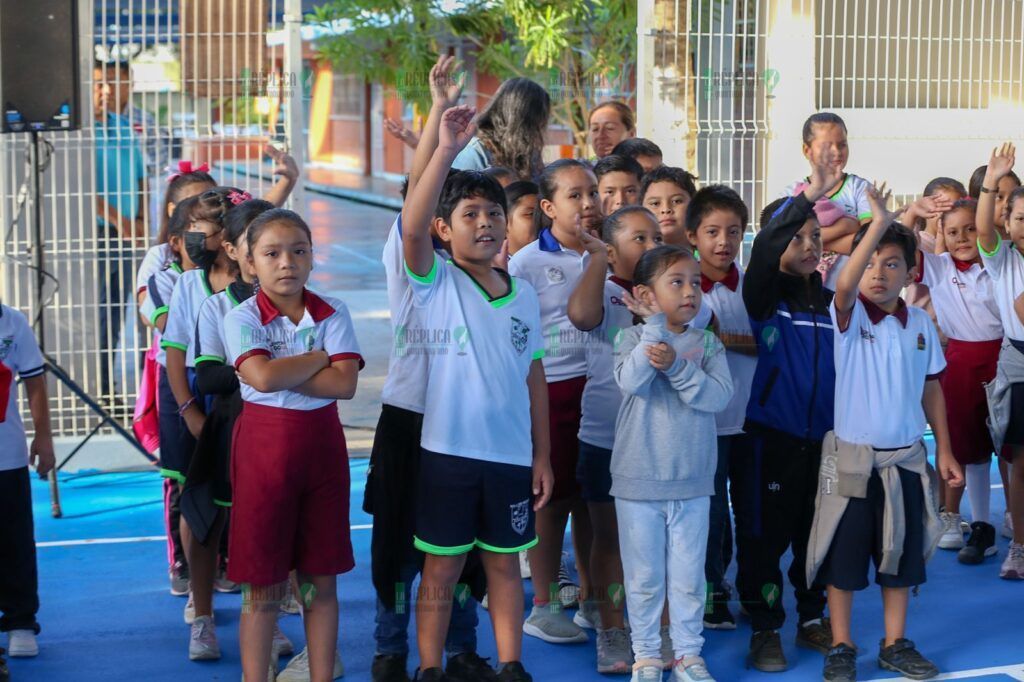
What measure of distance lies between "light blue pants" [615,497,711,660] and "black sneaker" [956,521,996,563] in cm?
172

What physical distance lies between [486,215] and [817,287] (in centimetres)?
109

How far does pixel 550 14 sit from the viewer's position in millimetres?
11523

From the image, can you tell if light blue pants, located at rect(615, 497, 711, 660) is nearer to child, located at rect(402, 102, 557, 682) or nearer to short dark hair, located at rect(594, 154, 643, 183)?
child, located at rect(402, 102, 557, 682)

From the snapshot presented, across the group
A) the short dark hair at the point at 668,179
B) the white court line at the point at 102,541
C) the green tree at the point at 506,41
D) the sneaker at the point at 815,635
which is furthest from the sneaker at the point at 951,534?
the green tree at the point at 506,41

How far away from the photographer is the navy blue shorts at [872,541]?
12.5ft

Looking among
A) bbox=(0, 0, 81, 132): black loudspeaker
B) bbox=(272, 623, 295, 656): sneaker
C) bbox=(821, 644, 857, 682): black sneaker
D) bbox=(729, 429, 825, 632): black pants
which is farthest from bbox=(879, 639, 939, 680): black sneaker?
bbox=(0, 0, 81, 132): black loudspeaker

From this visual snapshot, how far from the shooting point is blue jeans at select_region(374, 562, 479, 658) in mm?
3768

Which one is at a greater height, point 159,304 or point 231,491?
point 159,304

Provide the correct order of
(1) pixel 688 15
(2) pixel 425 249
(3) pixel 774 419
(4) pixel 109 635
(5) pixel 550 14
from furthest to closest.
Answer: (5) pixel 550 14 → (1) pixel 688 15 → (4) pixel 109 635 → (3) pixel 774 419 → (2) pixel 425 249

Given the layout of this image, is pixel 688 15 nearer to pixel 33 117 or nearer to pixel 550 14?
pixel 33 117

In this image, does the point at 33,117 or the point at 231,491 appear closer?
the point at 231,491

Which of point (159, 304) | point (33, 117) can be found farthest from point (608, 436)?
point (33, 117)

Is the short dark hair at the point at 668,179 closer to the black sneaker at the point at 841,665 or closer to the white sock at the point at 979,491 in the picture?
the black sneaker at the point at 841,665

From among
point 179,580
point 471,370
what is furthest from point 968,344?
point 179,580
